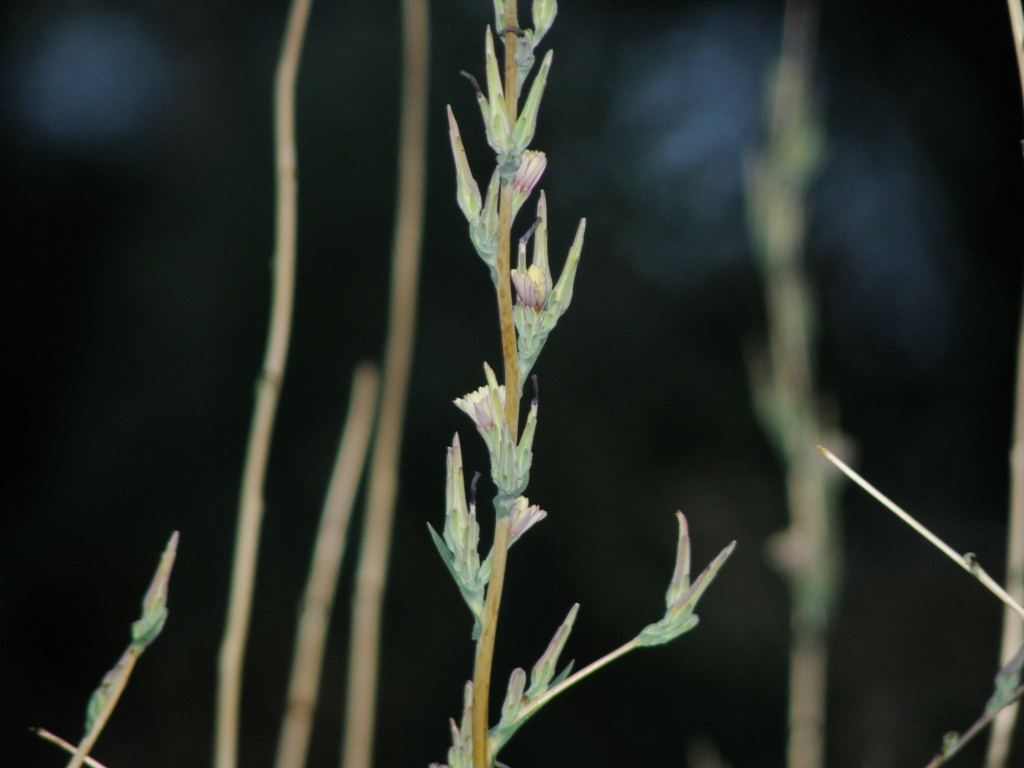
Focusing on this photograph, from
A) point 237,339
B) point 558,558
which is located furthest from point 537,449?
point 237,339

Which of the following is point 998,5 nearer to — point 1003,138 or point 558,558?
point 1003,138

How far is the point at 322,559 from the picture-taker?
0.24 meters

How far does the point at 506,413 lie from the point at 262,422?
0.34ft

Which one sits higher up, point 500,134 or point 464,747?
point 500,134

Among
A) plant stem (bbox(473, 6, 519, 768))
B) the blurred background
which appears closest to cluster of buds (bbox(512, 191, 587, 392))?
plant stem (bbox(473, 6, 519, 768))

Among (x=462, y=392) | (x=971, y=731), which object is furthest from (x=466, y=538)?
(x=462, y=392)

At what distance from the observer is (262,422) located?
10.0 inches

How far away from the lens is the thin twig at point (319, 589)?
0.24 metres

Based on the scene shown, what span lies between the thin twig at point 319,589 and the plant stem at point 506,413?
8cm

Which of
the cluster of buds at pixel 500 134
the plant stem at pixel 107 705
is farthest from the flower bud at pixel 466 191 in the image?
the plant stem at pixel 107 705

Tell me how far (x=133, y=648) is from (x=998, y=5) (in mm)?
1584

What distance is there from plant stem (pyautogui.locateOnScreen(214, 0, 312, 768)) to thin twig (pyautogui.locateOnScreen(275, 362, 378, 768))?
15 mm

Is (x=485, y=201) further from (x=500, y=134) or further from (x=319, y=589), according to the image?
(x=319, y=589)

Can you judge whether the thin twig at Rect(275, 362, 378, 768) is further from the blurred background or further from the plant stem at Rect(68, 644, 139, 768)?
the blurred background
